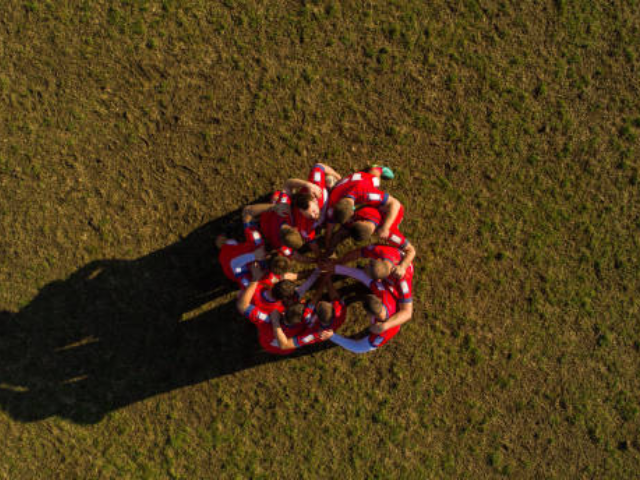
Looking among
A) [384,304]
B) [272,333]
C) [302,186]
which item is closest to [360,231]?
[302,186]

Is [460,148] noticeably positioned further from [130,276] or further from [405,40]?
[130,276]

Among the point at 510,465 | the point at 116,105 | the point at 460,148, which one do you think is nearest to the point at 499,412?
the point at 510,465

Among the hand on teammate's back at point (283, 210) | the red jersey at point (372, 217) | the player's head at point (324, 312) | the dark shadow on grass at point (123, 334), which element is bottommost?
the dark shadow on grass at point (123, 334)

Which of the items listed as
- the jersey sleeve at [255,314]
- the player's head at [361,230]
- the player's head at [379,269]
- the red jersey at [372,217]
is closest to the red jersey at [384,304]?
the player's head at [379,269]

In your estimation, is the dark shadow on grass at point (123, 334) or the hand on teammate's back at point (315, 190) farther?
the dark shadow on grass at point (123, 334)

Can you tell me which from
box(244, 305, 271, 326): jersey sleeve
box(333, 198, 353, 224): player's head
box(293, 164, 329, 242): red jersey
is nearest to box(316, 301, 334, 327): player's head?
box(244, 305, 271, 326): jersey sleeve

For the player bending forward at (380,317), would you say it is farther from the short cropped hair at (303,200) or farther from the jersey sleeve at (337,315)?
the short cropped hair at (303,200)
